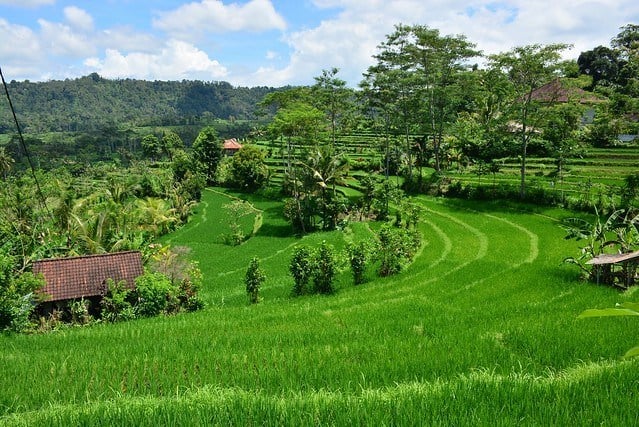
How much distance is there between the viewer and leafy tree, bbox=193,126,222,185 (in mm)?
55562

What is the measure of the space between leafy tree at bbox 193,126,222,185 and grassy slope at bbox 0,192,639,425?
1630 inches

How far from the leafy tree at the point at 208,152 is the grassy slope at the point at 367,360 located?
136 ft

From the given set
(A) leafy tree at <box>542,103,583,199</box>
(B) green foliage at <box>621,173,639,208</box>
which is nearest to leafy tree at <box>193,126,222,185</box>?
(A) leafy tree at <box>542,103,583,199</box>

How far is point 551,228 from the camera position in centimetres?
2059

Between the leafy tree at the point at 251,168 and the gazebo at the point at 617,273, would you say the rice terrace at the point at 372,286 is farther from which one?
the leafy tree at the point at 251,168

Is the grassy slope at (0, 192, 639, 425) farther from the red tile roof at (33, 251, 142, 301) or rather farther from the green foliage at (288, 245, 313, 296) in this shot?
the red tile roof at (33, 251, 142, 301)

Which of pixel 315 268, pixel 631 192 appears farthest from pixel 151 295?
pixel 631 192

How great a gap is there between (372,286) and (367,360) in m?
9.64

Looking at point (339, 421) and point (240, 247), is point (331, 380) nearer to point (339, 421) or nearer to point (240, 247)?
point (339, 421)

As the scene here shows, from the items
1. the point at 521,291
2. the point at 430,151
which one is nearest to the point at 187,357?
the point at 521,291

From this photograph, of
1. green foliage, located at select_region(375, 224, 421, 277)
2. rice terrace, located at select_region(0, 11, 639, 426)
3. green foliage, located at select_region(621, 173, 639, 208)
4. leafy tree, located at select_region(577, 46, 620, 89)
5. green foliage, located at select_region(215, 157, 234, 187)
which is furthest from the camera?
green foliage, located at select_region(215, 157, 234, 187)

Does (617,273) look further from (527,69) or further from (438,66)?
(438,66)

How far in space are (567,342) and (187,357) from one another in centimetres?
512

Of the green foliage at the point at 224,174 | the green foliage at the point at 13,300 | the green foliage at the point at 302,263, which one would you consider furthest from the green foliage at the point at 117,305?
the green foliage at the point at 224,174
